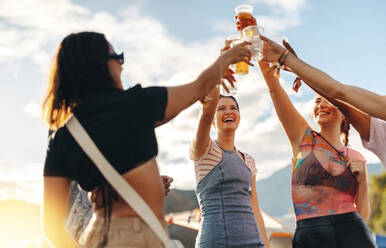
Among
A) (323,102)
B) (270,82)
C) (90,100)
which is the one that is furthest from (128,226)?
(323,102)

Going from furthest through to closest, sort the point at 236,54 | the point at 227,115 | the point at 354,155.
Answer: the point at 227,115, the point at 354,155, the point at 236,54

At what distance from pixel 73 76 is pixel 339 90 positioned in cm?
210

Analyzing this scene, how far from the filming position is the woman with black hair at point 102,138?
6.85ft

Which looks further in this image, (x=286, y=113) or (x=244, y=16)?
(x=286, y=113)

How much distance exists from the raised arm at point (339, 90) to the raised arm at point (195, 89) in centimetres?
87

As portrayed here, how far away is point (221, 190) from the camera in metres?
4.04

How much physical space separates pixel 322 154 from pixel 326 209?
0.50 m

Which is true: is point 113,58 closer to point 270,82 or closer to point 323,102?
point 270,82

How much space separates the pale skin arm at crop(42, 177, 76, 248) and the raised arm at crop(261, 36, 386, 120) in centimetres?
216

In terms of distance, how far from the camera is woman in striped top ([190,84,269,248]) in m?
3.87

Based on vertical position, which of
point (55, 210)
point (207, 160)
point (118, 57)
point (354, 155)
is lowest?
point (55, 210)

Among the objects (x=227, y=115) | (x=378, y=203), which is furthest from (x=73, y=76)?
(x=378, y=203)

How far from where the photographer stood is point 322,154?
12.0 feet

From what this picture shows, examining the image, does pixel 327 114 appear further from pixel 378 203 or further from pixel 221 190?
pixel 378 203
